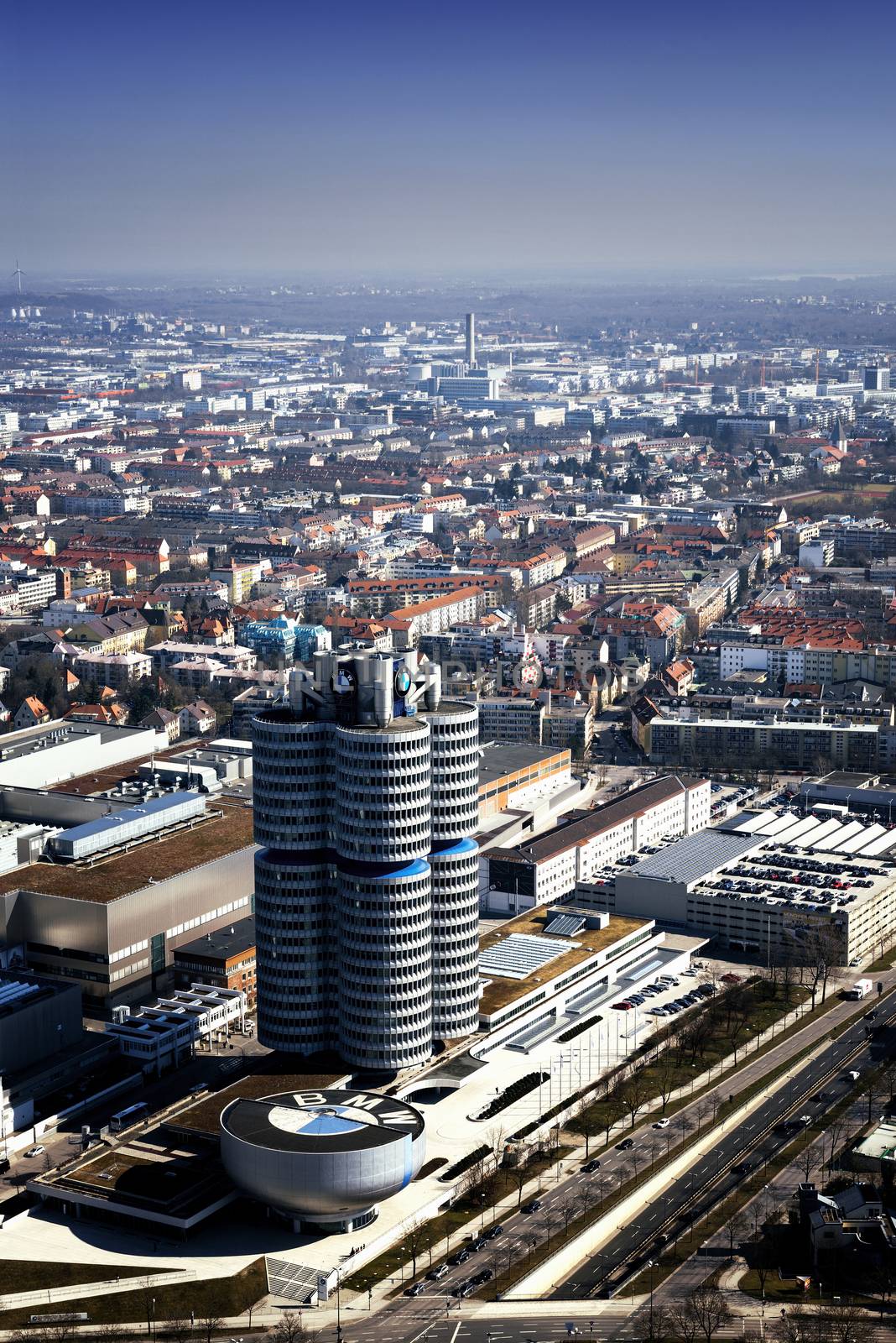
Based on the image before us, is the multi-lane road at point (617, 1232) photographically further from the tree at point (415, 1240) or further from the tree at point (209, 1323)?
the tree at point (209, 1323)

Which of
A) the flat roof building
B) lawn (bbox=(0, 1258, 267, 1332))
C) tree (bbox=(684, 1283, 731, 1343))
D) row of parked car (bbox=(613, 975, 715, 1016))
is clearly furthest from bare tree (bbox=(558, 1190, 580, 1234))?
the flat roof building

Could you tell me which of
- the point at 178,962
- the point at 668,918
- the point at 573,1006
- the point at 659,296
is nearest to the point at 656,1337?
the point at 573,1006

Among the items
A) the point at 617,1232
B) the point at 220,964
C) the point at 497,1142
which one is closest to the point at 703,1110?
the point at 497,1142

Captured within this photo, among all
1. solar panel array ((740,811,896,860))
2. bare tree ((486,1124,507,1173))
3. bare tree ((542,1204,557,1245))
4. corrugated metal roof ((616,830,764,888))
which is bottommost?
bare tree ((542,1204,557,1245))

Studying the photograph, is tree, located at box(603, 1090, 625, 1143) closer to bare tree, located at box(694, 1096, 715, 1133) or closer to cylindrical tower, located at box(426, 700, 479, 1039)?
bare tree, located at box(694, 1096, 715, 1133)

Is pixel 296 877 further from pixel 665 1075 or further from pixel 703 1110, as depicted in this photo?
pixel 703 1110

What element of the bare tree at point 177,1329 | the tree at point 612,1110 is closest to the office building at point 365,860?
the tree at point 612,1110
